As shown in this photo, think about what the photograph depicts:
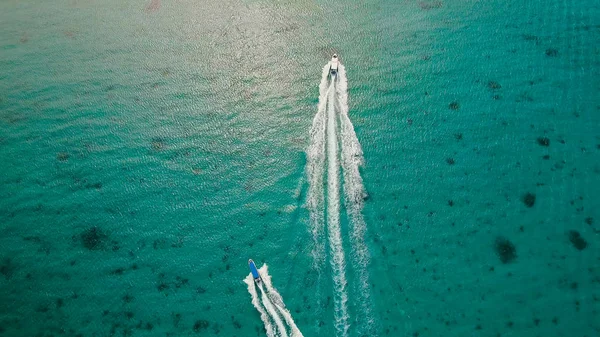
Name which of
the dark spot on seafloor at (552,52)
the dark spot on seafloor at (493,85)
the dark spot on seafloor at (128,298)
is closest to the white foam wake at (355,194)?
the dark spot on seafloor at (493,85)

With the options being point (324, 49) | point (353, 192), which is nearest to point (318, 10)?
point (324, 49)

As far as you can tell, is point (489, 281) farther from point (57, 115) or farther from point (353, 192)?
point (57, 115)

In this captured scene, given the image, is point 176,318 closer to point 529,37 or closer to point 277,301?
point 277,301

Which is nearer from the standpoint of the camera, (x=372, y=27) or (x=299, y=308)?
(x=299, y=308)

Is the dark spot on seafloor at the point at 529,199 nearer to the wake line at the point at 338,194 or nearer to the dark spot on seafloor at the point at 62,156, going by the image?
the wake line at the point at 338,194

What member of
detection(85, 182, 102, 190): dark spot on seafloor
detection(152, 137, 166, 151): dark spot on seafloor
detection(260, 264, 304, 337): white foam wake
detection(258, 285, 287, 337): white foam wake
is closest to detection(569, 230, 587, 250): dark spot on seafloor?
detection(260, 264, 304, 337): white foam wake

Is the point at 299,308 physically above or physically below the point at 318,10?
below

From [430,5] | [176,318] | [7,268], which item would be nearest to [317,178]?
[176,318]
